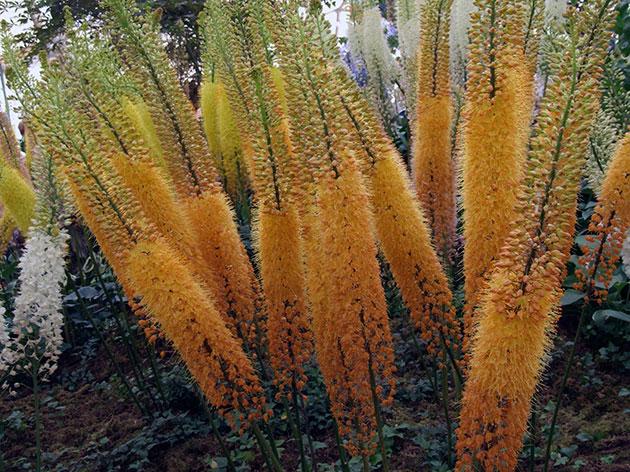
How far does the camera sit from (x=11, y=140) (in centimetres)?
491

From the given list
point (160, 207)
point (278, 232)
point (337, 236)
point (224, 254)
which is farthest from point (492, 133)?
point (160, 207)

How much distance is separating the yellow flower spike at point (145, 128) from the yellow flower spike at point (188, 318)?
0.80m

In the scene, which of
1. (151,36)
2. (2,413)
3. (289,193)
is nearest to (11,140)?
(2,413)

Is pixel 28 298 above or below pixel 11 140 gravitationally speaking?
below

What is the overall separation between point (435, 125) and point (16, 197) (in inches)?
91.5

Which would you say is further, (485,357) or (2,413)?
(2,413)

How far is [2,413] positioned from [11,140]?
1.96 metres

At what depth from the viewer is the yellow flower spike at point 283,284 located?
2080 millimetres

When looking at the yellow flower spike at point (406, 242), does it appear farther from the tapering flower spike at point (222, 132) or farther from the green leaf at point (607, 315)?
the green leaf at point (607, 315)

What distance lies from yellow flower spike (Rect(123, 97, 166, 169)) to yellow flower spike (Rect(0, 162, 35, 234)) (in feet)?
2.66

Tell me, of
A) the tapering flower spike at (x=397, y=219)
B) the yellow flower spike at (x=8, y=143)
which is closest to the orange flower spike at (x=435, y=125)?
the tapering flower spike at (x=397, y=219)

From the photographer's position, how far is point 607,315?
390 cm

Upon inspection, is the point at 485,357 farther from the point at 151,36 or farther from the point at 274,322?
the point at 151,36

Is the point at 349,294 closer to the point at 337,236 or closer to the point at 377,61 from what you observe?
the point at 337,236
